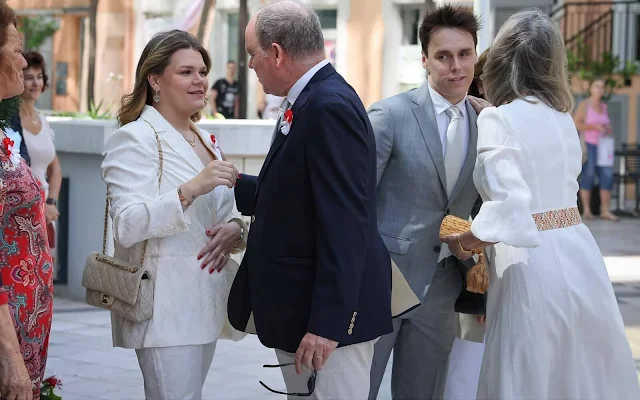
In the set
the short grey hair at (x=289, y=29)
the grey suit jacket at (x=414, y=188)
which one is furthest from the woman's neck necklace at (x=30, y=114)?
the short grey hair at (x=289, y=29)

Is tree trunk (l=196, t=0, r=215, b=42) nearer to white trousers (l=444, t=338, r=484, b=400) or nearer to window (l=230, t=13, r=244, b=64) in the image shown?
window (l=230, t=13, r=244, b=64)

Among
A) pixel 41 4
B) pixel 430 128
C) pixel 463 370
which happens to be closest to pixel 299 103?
pixel 430 128

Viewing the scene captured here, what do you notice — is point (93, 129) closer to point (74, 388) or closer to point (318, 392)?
point (74, 388)

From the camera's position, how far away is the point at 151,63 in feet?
13.7

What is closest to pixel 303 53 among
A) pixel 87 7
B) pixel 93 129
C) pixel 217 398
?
pixel 217 398

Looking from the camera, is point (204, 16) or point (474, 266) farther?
point (204, 16)

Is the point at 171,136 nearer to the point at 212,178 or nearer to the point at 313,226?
the point at 212,178

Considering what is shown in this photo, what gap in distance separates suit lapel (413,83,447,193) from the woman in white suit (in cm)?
90

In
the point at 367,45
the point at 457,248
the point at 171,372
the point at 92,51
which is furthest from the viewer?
the point at 92,51

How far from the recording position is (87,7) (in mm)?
11992

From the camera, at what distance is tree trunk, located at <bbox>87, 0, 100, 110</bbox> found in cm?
1188

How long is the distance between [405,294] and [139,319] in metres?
0.97

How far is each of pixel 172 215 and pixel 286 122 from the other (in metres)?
0.65

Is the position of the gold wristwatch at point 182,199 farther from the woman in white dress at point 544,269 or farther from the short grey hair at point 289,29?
the woman in white dress at point 544,269
